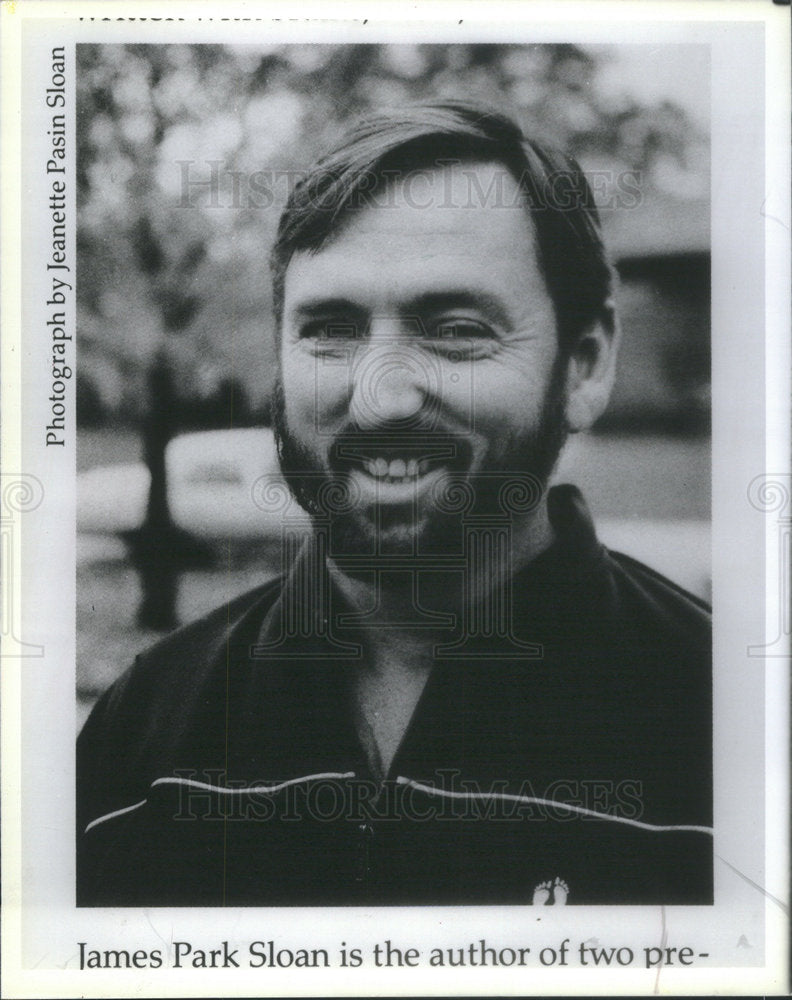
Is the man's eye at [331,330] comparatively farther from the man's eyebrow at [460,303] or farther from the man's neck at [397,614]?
the man's neck at [397,614]

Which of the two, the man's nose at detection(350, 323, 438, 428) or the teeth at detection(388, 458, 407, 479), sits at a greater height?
the man's nose at detection(350, 323, 438, 428)

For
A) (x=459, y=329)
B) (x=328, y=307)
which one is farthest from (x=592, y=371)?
(x=328, y=307)

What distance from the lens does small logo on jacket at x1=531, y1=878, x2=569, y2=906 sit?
2.74m

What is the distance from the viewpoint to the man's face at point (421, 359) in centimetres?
274

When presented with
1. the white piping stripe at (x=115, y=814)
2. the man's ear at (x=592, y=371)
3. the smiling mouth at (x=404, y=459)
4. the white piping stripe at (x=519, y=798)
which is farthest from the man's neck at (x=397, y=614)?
the white piping stripe at (x=115, y=814)

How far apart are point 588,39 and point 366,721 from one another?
2121mm

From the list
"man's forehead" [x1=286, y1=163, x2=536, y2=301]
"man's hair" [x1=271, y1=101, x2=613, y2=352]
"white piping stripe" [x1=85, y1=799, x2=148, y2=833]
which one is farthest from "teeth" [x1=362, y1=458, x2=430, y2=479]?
"white piping stripe" [x1=85, y1=799, x2=148, y2=833]

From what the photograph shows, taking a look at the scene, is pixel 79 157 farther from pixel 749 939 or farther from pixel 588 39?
pixel 749 939

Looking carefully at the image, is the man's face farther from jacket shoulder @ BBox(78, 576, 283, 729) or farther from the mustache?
jacket shoulder @ BBox(78, 576, 283, 729)

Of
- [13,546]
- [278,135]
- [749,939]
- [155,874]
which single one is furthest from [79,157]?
[749,939]

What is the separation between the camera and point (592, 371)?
2781mm

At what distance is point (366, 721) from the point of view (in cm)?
276

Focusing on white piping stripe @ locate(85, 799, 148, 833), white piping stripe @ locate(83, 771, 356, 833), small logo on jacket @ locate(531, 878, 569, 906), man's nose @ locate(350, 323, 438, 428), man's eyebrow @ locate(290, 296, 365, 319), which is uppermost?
man's eyebrow @ locate(290, 296, 365, 319)

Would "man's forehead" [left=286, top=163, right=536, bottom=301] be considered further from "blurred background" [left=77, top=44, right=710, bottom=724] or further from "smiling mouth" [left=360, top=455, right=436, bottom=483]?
"smiling mouth" [left=360, top=455, right=436, bottom=483]
